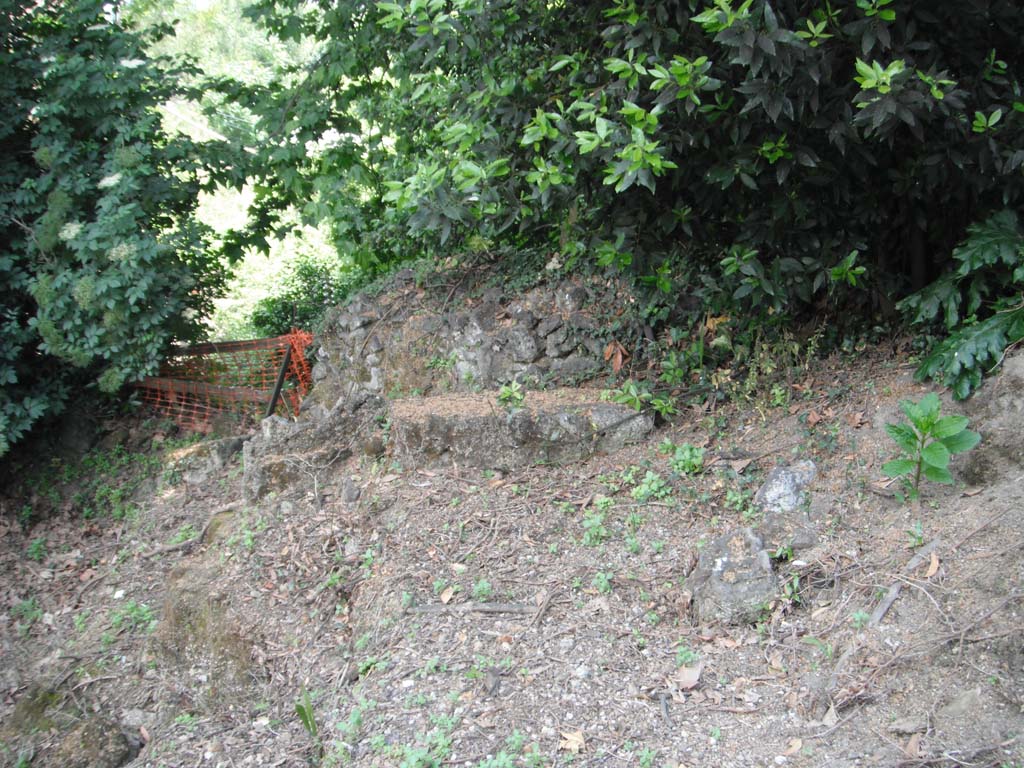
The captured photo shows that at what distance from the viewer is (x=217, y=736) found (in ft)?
13.7

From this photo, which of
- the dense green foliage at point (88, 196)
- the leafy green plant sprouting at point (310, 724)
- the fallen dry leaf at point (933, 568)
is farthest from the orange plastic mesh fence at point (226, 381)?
the fallen dry leaf at point (933, 568)

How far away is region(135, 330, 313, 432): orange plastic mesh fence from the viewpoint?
7782 millimetres

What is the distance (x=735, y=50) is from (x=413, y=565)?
2989 mm

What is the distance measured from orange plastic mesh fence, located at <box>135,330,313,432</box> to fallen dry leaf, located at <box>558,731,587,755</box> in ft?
17.1

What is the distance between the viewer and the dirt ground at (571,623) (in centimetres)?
310

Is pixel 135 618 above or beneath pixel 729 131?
beneath

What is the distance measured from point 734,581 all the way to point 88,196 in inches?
239

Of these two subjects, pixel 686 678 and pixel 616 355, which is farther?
pixel 616 355

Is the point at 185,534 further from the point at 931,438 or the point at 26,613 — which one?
the point at 931,438

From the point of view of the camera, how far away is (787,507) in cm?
409

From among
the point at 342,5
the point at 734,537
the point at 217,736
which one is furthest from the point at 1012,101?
the point at 217,736

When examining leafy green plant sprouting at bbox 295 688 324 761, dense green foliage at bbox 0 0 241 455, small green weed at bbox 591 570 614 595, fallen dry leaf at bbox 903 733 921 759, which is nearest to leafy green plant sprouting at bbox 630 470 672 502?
small green weed at bbox 591 570 614 595

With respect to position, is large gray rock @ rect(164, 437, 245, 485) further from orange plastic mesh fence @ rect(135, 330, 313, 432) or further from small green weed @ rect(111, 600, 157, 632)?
small green weed @ rect(111, 600, 157, 632)

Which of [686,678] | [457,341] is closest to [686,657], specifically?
[686,678]
